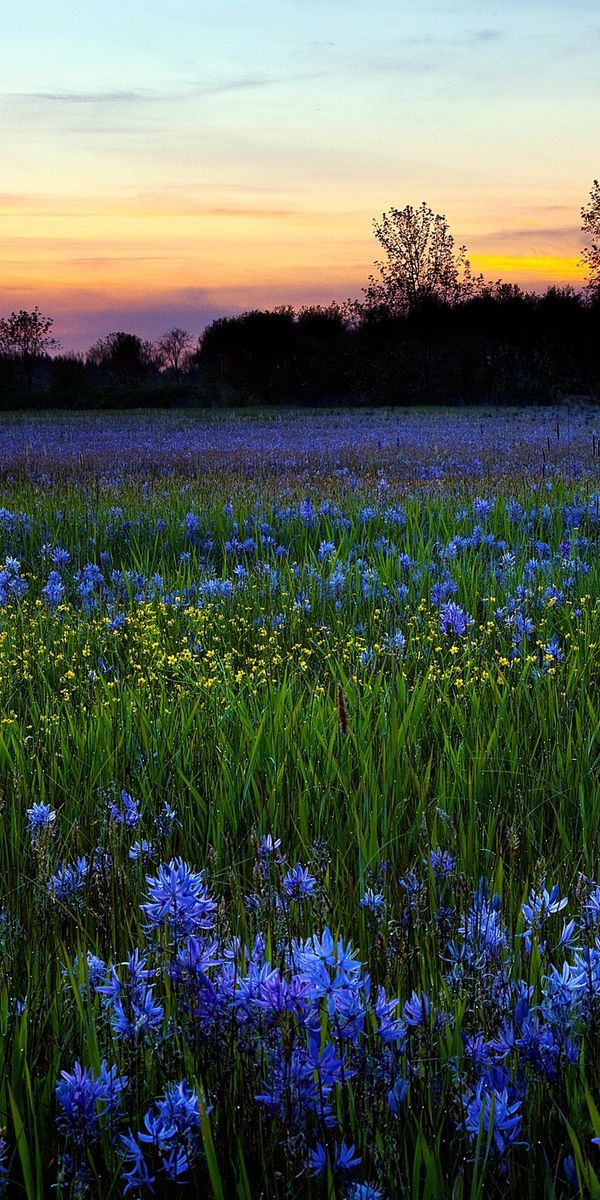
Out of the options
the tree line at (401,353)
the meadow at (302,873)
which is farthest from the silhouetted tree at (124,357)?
the meadow at (302,873)

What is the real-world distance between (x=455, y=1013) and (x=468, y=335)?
52.8m

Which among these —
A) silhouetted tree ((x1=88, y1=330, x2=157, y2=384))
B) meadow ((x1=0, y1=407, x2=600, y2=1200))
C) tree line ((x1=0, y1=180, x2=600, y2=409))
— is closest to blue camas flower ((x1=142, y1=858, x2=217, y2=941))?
meadow ((x1=0, y1=407, x2=600, y2=1200))

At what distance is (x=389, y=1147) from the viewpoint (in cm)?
127

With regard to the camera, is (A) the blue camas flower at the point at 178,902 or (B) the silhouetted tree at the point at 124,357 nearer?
(A) the blue camas flower at the point at 178,902

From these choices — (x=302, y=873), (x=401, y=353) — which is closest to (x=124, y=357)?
(x=401, y=353)

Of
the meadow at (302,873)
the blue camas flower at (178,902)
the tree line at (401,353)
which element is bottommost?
the meadow at (302,873)

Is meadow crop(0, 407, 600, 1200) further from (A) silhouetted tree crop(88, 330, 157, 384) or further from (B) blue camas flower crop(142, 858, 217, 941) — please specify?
(A) silhouetted tree crop(88, 330, 157, 384)

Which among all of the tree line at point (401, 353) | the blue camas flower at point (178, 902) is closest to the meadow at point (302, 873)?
the blue camas flower at point (178, 902)

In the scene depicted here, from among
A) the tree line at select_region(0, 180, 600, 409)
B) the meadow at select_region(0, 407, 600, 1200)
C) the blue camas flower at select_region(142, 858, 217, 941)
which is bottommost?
the meadow at select_region(0, 407, 600, 1200)

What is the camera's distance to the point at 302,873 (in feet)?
6.15

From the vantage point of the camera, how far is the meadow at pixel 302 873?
1.37m

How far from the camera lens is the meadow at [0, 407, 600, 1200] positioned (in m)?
1.37

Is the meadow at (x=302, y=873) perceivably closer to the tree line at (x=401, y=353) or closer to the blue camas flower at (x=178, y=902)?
the blue camas flower at (x=178, y=902)

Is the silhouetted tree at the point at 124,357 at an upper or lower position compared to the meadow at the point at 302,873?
upper
